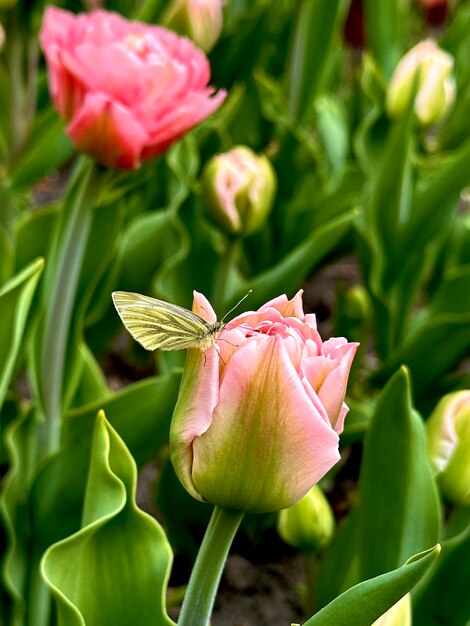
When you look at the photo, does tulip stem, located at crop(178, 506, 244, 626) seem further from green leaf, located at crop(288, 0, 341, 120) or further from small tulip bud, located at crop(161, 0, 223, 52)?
green leaf, located at crop(288, 0, 341, 120)

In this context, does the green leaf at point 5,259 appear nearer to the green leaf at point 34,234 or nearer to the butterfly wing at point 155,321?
the green leaf at point 34,234

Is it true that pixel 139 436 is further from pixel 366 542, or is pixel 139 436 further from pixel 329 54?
pixel 329 54

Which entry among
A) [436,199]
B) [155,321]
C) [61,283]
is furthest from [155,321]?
[436,199]

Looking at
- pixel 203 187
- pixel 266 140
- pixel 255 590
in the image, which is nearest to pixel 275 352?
pixel 203 187

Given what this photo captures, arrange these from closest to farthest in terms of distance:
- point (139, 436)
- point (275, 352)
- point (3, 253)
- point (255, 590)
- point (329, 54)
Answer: point (275, 352), point (139, 436), point (3, 253), point (255, 590), point (329, 54)

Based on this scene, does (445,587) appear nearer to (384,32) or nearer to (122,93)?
(122,93)

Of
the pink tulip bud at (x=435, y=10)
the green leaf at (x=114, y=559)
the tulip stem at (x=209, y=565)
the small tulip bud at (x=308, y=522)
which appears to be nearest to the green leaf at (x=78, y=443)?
the small tulip bud at (x=308, y=522)
